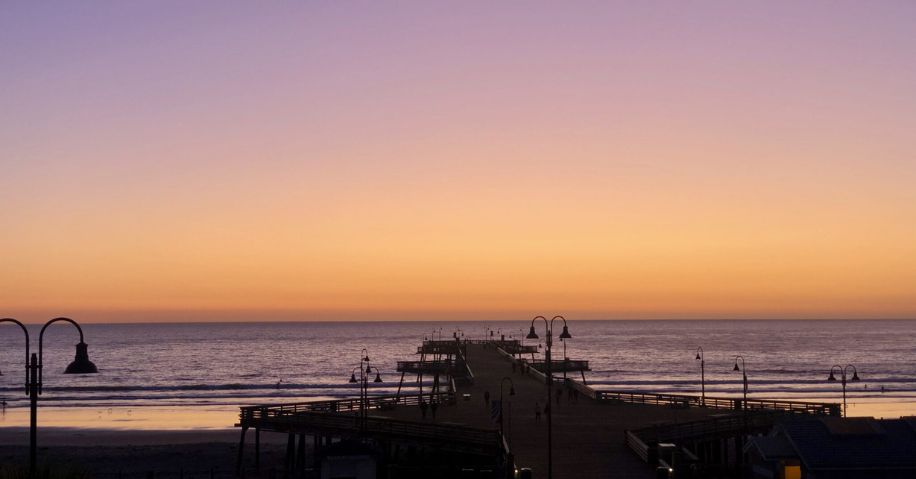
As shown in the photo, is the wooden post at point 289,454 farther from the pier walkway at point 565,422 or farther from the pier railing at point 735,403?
the pier railing at point 735,403

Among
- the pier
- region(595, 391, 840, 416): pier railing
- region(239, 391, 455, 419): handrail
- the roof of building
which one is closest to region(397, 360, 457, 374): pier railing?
the pier

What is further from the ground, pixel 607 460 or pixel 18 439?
pixel 607 460

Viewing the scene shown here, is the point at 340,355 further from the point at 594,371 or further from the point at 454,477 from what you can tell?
the point at 454,477

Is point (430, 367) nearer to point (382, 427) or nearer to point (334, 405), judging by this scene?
point (334, 405)

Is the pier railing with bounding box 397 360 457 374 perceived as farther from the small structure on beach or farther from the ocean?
the small structure on beach

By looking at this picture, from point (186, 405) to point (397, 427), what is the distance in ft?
196

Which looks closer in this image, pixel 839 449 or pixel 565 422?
pixel 839 449

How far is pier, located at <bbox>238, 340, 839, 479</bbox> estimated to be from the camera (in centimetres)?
3167

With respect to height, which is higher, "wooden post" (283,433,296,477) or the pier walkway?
the pier walkway

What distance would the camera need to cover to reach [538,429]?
131ft

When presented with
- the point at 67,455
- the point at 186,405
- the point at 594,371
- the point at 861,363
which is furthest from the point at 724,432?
the point at 861,363

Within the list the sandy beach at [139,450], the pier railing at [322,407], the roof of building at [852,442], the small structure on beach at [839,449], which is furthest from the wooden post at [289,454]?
the roof of building at [852,442]

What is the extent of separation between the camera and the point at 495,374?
6894 cm

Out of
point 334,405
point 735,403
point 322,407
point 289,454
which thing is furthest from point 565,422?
point 289,454
